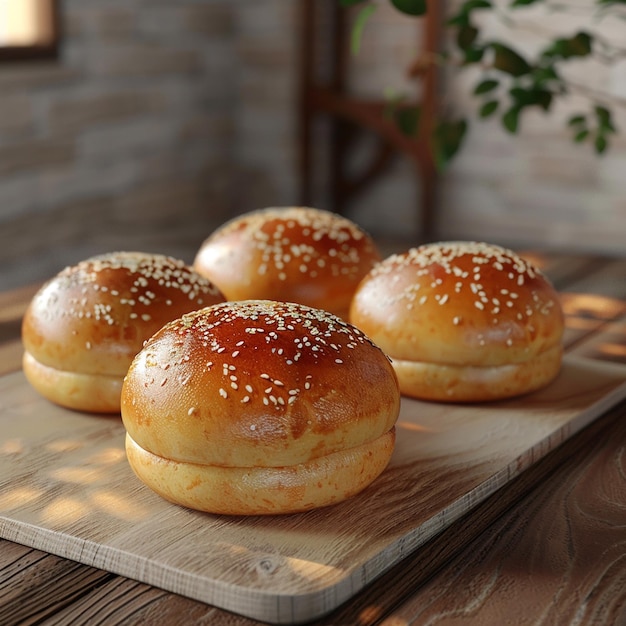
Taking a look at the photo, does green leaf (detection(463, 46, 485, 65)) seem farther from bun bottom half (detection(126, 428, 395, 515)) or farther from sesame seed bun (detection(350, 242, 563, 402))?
bun bottom half (detection(126, 428, 395, 515))

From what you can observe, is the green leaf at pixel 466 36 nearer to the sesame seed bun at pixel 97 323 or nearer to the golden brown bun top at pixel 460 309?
the golden brown bun top at pixel 460 309

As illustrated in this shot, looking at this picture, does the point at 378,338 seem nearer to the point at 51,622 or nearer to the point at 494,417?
the point at 494,417

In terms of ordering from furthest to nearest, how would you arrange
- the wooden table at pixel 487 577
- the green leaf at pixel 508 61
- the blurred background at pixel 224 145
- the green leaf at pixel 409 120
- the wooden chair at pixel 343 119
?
the wooden chair at pixel 343 119, the blurred background at pixel 224 145, the green leaf at pixel 409 120, the green leaf at pixel 508 61, the wooden table at pixel 487 577

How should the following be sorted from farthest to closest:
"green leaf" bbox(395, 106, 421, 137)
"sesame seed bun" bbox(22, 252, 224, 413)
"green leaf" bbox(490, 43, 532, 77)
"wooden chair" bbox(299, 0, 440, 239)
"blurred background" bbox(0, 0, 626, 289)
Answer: "wooden chair" bbox(299, 0, 440, 239) → "blurred background" bbox(0, 0, 626, 289) → "green leaf" bbox(395, 106, 421, 137) → "green leaf" bbox(490, 43, 532, 77) → "sesame seed bun" bbox(22, 252, 224, 413)

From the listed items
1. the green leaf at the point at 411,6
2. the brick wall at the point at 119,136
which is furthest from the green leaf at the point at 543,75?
the brick wall at the point at 119,136

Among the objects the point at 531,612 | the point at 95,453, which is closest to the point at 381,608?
the point at 531,612

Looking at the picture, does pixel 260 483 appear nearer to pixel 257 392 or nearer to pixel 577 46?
pixel 257 392

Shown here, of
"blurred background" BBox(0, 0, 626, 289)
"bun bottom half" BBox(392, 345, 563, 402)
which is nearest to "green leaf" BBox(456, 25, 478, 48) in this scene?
"bun bottom half" BBox(392, 345, 563, 402)
